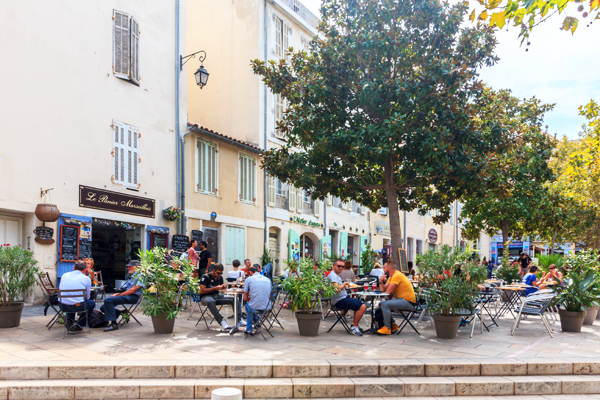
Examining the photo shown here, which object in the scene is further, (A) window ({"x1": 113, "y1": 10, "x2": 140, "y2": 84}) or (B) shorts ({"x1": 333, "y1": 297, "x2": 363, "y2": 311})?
(A) window ({"x1": 113, "y1": 10, "x2": 140, "y2": 84})

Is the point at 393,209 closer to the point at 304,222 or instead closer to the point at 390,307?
the point at 390,307

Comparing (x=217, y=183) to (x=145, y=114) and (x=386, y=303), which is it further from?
(x=386, y=303)

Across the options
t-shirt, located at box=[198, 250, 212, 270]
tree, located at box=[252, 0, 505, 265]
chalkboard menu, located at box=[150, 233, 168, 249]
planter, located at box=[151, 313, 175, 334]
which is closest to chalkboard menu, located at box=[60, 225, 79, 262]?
chalkboard menu, located at box=[150, 233, 168, 249]

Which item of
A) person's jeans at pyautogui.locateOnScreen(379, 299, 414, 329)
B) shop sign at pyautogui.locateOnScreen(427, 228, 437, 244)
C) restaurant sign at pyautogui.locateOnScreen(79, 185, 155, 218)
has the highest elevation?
restaurant sign at pyautogui.locateOnScreen(79, 185, 155, 218)

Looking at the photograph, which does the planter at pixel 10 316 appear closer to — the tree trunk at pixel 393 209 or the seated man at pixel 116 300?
the seated man at pixel 116 300

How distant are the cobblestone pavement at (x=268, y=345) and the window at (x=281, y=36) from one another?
13829mm

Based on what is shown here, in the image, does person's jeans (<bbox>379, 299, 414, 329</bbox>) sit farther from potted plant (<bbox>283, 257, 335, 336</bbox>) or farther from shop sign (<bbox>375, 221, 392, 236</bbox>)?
shop sign (<bbox>375, 221, 392, 236</bbox>)

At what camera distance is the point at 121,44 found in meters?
13.6

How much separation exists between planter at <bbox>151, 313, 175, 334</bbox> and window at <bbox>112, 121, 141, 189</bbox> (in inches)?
241

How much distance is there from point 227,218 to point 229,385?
37.9 ft

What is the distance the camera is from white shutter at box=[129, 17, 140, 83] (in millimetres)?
13867

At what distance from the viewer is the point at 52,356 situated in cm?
633

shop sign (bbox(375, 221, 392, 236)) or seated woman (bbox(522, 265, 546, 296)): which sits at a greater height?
shop sign (bbox(375, 221, 392, 236))

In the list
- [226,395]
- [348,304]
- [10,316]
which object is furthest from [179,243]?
[226,395]
